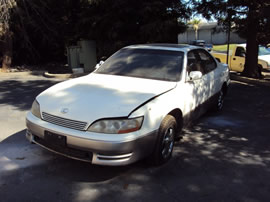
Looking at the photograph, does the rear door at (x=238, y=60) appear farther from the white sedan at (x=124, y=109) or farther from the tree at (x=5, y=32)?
the tree at (x=5, y=32)

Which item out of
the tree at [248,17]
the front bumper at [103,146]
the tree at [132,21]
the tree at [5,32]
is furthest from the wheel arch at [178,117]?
the tree at [5,32]

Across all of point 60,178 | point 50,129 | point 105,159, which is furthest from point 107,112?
point 60,178

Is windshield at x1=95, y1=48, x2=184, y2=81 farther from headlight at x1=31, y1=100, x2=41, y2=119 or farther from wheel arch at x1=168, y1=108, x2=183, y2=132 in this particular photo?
headlight at x1=31, y1=100, x2=41, y2=119

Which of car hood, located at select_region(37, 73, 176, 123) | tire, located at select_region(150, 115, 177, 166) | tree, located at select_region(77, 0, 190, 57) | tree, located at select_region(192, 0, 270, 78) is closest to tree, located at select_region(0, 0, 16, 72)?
tree, located at select_region(77, 0, 190, 57)

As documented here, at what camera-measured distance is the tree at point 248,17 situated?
30.3 ft

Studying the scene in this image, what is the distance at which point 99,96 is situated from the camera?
3.54 metres

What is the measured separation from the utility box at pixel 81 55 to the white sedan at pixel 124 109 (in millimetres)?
8003

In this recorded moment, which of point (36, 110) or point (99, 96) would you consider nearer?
point (99, 96)

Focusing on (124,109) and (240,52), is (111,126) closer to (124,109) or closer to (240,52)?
(124,109)

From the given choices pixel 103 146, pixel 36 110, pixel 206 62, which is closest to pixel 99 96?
pixel 103 146

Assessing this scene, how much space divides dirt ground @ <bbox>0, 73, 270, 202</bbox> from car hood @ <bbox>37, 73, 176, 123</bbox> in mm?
815

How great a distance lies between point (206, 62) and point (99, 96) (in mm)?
2881

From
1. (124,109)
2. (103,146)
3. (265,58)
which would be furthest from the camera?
(265,58)

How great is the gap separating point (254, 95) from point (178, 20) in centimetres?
578
